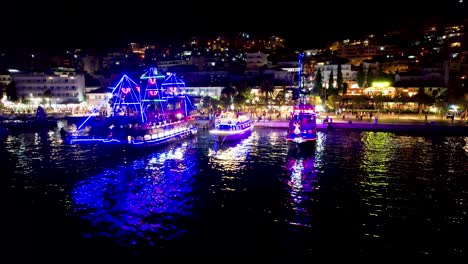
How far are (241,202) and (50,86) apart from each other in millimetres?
74335

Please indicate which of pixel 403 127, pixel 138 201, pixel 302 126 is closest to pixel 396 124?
pixel 403 127

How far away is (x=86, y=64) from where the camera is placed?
116562mm

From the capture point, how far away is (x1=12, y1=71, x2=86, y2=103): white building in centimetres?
8475

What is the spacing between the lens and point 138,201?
2469 cm

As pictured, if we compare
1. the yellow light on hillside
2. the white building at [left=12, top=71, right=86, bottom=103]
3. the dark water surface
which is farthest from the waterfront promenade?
the white building at [left=12, top=71, right=86, bottom=103]

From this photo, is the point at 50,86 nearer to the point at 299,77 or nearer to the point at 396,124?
the point at 299,77

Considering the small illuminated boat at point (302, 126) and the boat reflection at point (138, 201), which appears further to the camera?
the small illuminated boat at point (302, 126)

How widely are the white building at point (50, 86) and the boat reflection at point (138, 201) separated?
56.9 metres

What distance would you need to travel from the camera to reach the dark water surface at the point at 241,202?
18.3 metres

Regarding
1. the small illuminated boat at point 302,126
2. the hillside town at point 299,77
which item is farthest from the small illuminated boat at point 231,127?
the hillside town at point 299,77

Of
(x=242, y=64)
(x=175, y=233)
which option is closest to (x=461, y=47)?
(x=242, y=64)

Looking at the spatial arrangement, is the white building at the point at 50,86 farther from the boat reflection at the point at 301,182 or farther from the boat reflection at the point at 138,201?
the boat reflection at the point at 301,182

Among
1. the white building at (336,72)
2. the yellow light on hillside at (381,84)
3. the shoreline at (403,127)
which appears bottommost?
the shoreline at (403,127)

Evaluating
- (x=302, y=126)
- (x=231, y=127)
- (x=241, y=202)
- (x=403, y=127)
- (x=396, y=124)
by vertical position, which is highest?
(x=302, y=126)
